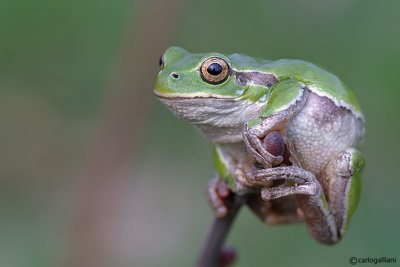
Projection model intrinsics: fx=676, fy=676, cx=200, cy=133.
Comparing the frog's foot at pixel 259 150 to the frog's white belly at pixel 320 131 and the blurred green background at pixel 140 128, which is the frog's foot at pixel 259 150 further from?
the blurred green background at pixel 140 128

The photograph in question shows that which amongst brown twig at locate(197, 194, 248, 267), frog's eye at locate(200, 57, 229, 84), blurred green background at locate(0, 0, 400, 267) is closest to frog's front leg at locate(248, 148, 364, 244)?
brown twig at locate(197, 194, 248, 267)

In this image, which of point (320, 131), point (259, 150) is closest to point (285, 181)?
point (259, 150)

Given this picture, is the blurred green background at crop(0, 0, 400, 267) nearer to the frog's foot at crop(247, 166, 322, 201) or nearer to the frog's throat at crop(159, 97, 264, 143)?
the frog's throat at crop(159, 97, 264, 143)

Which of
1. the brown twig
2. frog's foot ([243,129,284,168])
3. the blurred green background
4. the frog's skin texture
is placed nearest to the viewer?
frog's foot ([243,129,284,168])

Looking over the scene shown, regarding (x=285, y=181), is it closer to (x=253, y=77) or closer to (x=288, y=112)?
(x=288, y=112)

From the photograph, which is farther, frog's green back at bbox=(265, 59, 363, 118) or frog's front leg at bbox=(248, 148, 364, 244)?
frog's green back at bbox=(265, 59, 363, 118)

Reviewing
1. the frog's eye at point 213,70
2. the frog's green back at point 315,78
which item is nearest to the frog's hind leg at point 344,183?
the frog's green back at point 315,78

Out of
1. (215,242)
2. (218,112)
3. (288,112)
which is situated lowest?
(215,242)

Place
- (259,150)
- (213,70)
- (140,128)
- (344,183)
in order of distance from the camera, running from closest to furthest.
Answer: (259,150), (213,70), (344,183), (140,128)
